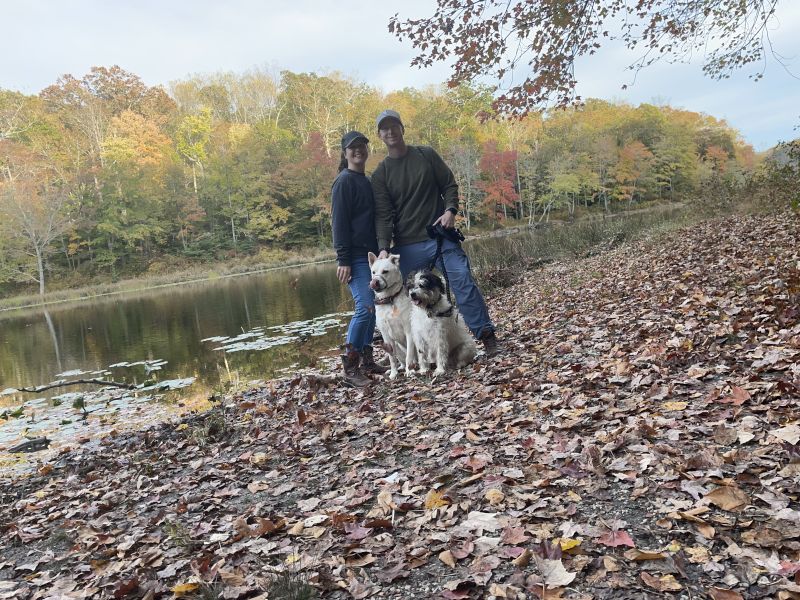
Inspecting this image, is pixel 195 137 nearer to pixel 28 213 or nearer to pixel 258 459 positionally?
pixel 28 213

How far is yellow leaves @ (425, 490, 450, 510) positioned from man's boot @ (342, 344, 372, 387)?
309 centimetres

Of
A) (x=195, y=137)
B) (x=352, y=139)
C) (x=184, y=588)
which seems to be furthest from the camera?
(x=195, y=137)

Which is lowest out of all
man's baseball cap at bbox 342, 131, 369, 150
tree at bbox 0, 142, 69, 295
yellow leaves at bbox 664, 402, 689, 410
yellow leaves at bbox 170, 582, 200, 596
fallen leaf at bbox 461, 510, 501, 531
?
yellow leaves at bbox 170, 582, 200, 596

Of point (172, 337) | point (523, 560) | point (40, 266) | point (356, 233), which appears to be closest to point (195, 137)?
point (40, 266)

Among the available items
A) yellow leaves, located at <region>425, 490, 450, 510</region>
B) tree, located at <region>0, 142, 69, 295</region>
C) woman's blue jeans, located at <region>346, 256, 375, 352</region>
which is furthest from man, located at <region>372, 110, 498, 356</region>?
tree, located at <region>0, 142, 69, 295</region>

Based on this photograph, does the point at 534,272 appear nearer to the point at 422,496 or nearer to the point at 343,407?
the point at 343,407

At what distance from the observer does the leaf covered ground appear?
81.7 inches

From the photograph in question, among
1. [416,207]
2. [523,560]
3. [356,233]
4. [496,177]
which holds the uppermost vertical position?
[496,177]

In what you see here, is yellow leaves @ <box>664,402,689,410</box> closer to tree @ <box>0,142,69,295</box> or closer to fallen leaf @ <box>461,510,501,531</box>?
fallen leaf @ <box>461,510,501,531</box>

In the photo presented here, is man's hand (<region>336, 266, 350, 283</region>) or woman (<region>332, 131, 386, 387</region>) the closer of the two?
woman (<region>332, 131, 386, 387</region>)

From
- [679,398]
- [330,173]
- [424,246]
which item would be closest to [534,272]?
[424,246]

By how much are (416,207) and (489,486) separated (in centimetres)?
351

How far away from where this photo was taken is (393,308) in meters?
5.60

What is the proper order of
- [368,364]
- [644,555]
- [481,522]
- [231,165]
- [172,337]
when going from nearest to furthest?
1. [644,555]
2. [481,522]
3. [368,364]
4. [172,337]
5. [231,165]
